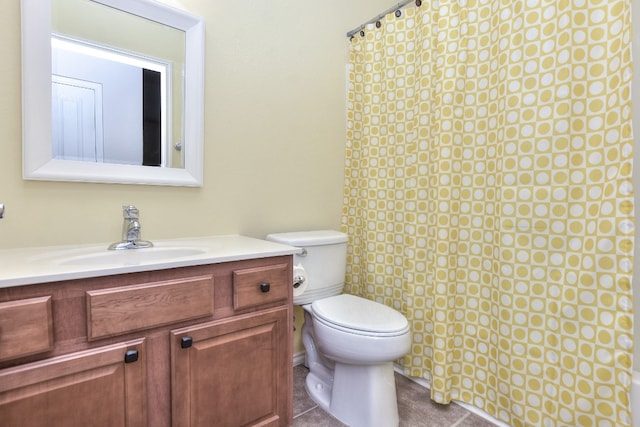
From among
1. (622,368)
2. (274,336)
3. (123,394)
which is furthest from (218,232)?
(622,368)

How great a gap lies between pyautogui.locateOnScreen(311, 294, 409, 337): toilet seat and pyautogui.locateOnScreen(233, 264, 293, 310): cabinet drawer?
11.2 inches

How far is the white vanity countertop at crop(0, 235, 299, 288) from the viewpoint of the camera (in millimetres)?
824

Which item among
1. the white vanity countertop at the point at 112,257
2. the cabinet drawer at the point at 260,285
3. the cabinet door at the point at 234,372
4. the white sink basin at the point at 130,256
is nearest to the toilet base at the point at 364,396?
the cabinet door at the point at 234,372

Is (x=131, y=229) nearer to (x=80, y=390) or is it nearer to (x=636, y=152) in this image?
(x=80, y=390)

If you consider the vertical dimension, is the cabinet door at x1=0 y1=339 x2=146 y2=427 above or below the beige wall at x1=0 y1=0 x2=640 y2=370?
below

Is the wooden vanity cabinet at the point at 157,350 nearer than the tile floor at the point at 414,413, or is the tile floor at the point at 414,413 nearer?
the wooden vanity cabinet at the point at 157,350

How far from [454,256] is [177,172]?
1.34 m

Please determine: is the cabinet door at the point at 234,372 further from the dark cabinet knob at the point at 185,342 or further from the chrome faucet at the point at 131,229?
the chrome faucet at the point at 131,229

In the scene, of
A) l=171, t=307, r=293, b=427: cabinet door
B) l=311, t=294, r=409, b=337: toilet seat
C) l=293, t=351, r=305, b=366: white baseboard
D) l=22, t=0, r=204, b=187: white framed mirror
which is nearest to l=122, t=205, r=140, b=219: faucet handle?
l=22, t=0, r=204, b=187: white framed mirror

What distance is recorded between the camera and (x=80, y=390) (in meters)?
0.87

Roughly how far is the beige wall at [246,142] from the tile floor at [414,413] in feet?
2.45

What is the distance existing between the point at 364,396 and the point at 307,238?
0.75 metres

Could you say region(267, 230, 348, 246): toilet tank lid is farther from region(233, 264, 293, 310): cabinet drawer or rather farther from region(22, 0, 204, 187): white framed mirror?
region(22, 0, 204, 187): white framed mirror

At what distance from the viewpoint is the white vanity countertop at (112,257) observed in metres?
0.82
